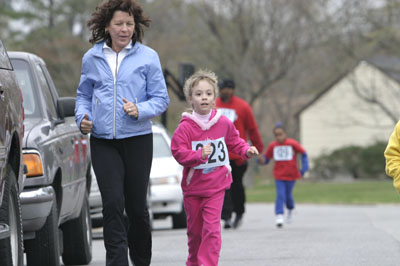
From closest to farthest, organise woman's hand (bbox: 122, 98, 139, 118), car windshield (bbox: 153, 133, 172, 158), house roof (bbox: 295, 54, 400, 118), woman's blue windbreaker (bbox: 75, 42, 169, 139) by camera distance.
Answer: woman's hand (bbox: 122, 98, 139, 118), woman's blue windbreaker (bbox: 75, 42, 169, 139), car windshield (bbox: 153, 133, 172, 158), house roof (bbox: 295, 54, 400, 118)

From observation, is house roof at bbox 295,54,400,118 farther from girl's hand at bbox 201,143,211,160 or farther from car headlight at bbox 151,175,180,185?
girl's hand at bbox 201,143,211,160

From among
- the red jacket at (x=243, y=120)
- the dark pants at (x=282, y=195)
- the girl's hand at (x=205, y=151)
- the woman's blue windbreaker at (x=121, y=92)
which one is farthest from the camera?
the dark pants at (x=282, y=195)

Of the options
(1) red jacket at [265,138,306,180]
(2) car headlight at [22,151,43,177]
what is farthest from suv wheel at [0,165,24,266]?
(1) red jacket at [265,138,306,180]

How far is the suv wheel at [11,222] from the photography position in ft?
19.4

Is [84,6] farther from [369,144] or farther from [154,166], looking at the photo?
[154,166]

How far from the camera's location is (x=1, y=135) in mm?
5879

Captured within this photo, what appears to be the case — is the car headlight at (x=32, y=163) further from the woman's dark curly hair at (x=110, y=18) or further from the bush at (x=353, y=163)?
the bush at (x=353, y=163)

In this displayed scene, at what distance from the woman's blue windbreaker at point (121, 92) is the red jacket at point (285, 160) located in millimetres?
9193

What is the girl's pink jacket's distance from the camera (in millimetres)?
7594

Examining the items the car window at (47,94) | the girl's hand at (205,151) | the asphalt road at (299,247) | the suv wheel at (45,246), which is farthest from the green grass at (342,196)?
the girl's hand at (205,151)

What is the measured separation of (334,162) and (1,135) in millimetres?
49809

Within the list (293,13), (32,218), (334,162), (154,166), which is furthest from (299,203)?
(334,162)

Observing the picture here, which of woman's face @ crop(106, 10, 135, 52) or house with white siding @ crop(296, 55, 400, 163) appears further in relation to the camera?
house with white siding @ crop(296, 55, 400, 163)

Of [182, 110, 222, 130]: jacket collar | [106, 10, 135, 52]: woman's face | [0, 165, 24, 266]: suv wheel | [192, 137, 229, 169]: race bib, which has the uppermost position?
[106, 10, 135, 52]: woman's face
